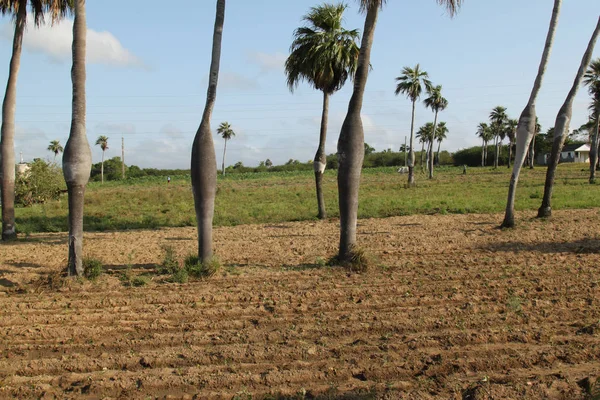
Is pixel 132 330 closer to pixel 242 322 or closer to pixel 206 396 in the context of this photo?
pixel 242 322

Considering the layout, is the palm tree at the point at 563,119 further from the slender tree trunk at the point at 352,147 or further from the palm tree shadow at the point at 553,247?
the slender tree trunk at the point at 352,147

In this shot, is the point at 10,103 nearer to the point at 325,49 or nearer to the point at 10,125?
the point at 10,125

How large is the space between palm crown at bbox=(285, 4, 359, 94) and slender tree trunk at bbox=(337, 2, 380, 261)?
27.3 ft

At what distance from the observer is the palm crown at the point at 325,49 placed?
18578mm

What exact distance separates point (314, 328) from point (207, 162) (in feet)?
14.2

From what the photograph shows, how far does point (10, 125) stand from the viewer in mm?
14195

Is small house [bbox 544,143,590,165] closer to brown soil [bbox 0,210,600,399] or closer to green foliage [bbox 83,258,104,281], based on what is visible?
brown soil [bbox 0,210,600,399]

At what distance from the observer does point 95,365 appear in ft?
17.8

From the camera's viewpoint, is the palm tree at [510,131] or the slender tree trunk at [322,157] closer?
the slender tree trunk at [322,157]

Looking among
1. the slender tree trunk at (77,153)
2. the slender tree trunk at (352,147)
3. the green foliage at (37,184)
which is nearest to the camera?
the slender tree trunk at (77,153)

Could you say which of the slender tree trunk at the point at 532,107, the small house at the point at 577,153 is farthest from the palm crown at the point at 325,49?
the small house at the point at 577,153

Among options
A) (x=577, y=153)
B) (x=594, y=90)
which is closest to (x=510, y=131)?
(x=577, y=153)

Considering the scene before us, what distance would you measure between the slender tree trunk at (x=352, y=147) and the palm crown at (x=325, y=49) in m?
8.32

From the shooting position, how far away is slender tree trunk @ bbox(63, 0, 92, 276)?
9.34 m
